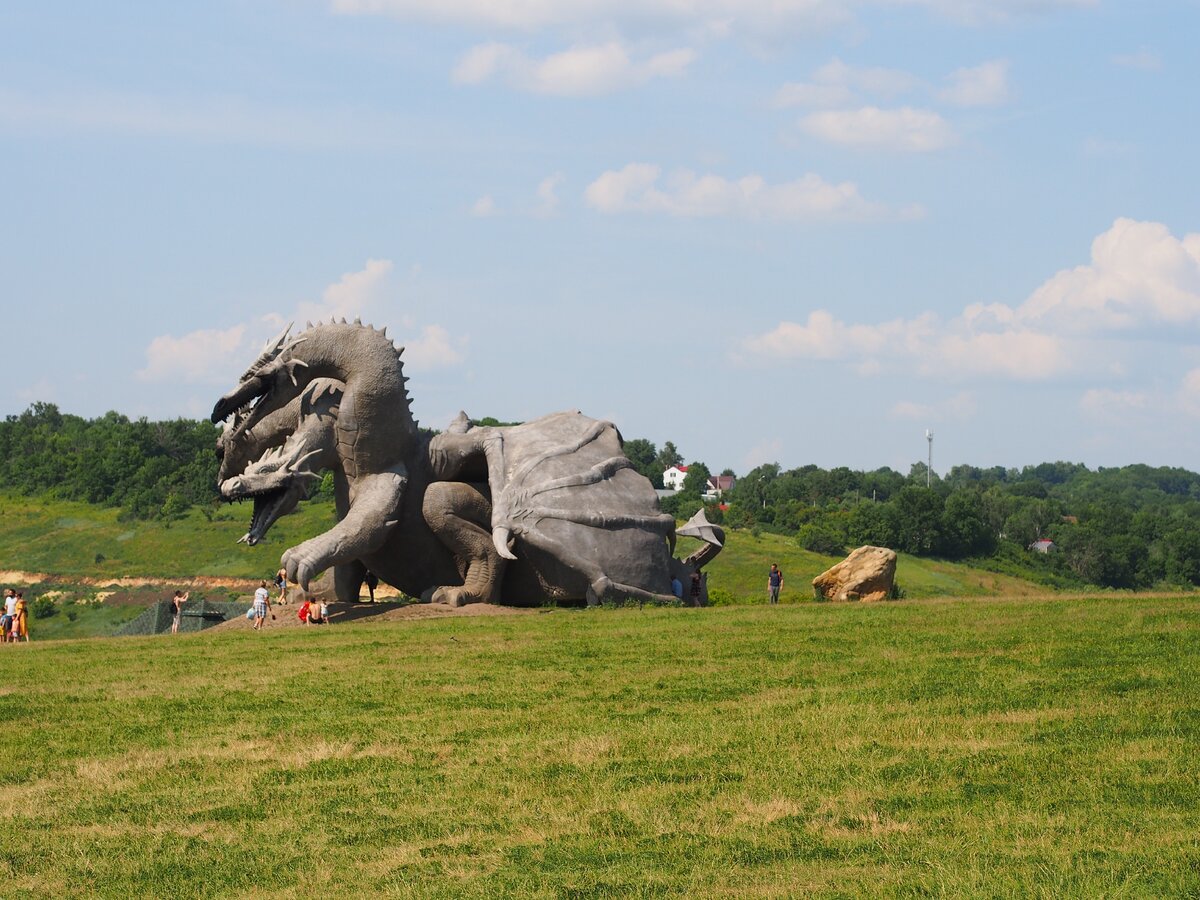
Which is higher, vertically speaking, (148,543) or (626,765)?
(148,543)

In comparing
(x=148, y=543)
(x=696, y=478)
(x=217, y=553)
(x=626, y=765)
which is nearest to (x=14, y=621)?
(x=626, y=765)

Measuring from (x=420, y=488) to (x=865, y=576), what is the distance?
753 cm

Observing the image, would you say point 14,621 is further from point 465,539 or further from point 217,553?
point 217,553

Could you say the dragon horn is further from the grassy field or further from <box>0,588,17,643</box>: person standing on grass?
the grassy field

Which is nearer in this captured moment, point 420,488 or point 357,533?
point 357,533

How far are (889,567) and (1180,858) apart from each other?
1699 centimetres

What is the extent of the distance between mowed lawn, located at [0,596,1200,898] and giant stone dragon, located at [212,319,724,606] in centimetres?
426

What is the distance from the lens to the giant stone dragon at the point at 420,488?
23.7 m

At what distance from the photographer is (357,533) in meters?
23.5

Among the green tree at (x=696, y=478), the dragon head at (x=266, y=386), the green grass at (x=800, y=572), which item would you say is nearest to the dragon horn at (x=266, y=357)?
the dragon head at (x=266, y=386)

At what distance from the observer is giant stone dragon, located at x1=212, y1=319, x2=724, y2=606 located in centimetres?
2372

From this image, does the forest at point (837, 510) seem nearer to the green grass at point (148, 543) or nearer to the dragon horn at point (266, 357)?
the green grass at point (148, 543)

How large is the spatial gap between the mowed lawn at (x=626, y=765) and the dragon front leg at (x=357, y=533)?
3361 millimetres

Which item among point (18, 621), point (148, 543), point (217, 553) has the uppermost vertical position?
point (148, 543)
